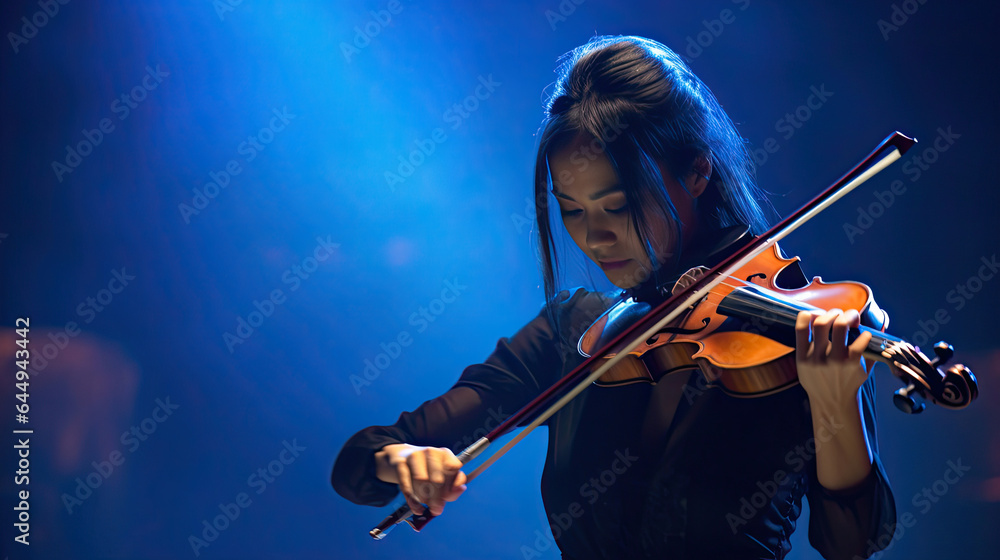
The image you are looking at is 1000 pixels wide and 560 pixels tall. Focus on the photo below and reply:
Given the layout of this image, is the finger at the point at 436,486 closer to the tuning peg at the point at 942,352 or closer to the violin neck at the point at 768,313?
the violin neck at the point at 768,313

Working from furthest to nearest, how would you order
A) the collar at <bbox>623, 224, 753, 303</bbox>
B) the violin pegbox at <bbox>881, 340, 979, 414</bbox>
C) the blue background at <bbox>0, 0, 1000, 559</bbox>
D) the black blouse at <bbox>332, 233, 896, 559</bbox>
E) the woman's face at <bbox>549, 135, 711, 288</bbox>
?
the blue background at <bbox>0, 0, 1000, 559</bbox>, the woman's face at <bbox>549, 135, 711, 288</bbox>, the collar at <bbox>623, 224, 753, 303</bbox>, the black blouse at <bbox>332, 233, 896, 559</bbox>, the violin pegbox at <bbox>881, 340, 979, 414</bbox>

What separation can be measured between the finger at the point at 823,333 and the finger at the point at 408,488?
3.05 ft

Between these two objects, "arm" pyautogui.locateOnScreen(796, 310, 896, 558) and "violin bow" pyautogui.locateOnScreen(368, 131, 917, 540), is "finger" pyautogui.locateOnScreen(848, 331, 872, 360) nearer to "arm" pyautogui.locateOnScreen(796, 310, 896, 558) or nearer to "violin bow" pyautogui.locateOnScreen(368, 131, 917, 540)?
"arm" pyautogui.locateOnScreen(796, 310, 896, 558)

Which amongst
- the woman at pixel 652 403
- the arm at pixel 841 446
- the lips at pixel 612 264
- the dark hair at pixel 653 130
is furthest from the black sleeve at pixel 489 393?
the arm at pixel 841 446

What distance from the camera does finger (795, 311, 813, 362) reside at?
1422 mm

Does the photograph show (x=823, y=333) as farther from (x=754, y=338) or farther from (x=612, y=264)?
(x=612, y=264)

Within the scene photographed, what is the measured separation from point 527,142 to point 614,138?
22.0 inches

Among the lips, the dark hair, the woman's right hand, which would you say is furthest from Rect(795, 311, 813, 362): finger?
the woman's right hand

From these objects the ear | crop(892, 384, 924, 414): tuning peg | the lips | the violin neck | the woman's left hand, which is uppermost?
the ear

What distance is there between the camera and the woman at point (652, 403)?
1.53 metres

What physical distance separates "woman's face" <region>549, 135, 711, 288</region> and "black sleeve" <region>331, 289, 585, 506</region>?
0.23 meters

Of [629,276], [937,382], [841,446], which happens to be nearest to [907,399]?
[937,382]

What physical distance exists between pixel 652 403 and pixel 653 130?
0.71 m

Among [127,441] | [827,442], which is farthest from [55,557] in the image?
[827,442]
